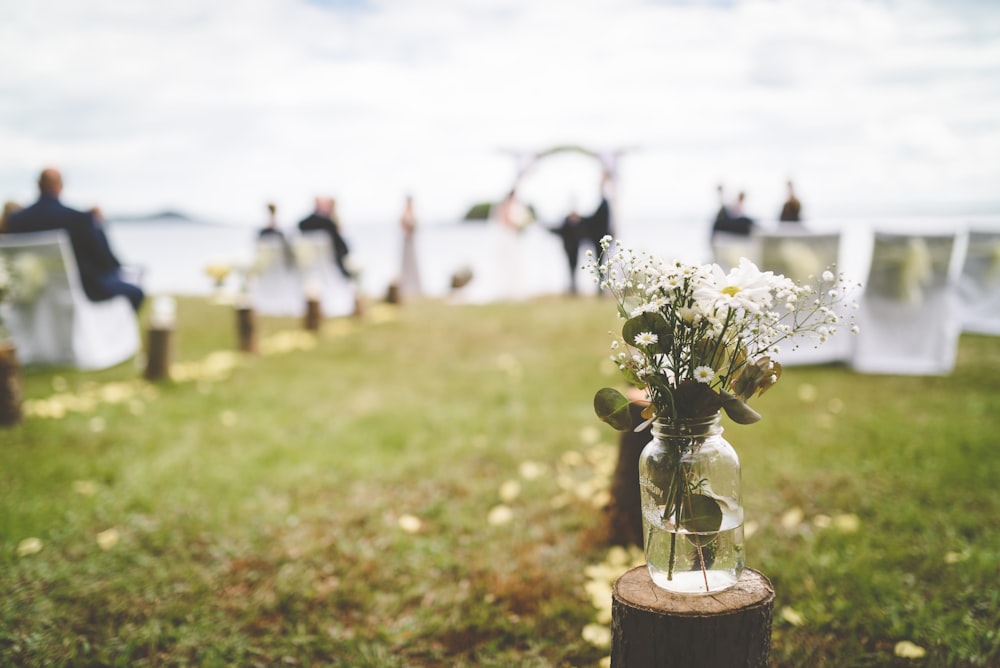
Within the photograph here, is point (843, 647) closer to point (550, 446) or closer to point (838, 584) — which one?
point (838, 584)

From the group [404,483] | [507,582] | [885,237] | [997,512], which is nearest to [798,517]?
[997,512]

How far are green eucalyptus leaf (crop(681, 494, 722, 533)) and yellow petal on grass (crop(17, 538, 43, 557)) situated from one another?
9.23ft

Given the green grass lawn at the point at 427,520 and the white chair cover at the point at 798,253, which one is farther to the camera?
the white chair cover at the point at 798,253

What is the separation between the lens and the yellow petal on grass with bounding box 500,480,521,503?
3.68m

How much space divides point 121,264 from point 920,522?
6853mm

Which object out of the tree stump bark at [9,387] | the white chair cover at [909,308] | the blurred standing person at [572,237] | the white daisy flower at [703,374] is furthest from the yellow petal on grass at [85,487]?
the blurred standing person at [572,237]

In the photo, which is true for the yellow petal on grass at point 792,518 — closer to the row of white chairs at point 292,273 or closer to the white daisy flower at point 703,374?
the white daisy flower at point 703,374

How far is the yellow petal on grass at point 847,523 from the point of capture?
3.21m

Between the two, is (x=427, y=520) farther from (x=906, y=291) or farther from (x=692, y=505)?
(x=906, y=291)

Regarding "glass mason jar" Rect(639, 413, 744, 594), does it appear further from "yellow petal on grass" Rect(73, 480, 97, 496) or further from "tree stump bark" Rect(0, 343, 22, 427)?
"tree stump bark" Rect(0, 343, 22, 427)

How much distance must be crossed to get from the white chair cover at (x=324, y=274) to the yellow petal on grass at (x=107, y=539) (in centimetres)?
651

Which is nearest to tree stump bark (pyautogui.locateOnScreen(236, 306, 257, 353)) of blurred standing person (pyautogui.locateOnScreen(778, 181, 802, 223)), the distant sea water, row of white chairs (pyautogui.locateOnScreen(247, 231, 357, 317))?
the distant sea water

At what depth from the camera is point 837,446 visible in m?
4.24

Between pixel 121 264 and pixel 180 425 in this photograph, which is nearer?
pixel 180 425
